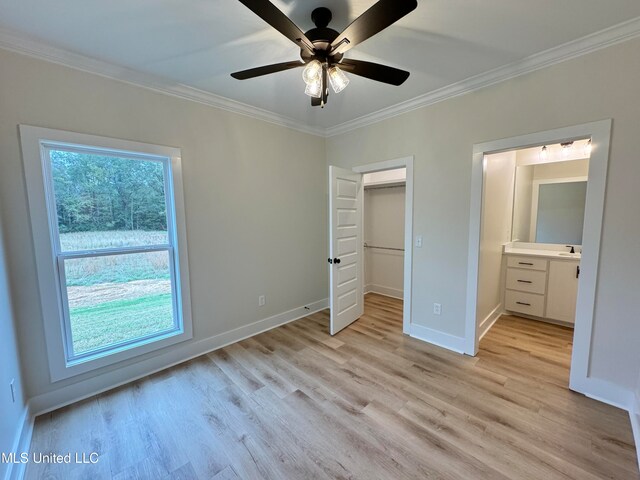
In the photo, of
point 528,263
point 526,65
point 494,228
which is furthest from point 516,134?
point 528,263

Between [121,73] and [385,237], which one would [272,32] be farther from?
[385,237]

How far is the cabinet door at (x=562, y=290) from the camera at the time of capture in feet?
10.0

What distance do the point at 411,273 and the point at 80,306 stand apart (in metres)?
3.10

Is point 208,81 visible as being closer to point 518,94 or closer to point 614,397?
point 518,94

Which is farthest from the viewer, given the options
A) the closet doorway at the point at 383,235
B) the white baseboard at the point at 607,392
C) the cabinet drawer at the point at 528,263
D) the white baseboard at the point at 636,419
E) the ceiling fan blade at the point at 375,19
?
the closet doorway at the point at 383,235

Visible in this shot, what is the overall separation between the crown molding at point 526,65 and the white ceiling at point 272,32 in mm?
65

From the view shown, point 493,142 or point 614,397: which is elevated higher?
point 493,142

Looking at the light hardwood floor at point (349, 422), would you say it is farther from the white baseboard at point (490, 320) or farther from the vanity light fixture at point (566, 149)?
the vanity light fixture at point (566, 149)

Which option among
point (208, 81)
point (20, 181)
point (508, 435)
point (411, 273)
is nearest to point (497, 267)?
point (411, 273)

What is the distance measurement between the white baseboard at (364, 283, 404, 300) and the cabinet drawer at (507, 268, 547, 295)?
154 cm

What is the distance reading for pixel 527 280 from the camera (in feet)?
11.0

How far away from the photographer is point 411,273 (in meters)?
2.94

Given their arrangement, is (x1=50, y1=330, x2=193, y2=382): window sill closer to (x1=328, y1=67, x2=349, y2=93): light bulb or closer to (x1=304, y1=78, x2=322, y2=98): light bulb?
(x1=304, y1=78, x2=322, y2=98): light bulb

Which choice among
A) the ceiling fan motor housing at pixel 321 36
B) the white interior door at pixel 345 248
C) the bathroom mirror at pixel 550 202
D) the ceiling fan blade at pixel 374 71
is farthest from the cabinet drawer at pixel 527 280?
the ceiling fan motor housing at pixel 321 36
